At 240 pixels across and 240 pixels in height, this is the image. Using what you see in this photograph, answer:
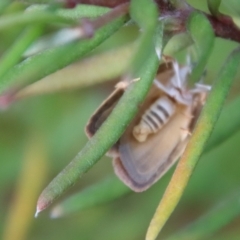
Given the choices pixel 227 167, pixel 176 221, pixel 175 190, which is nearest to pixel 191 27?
pixel 175 190

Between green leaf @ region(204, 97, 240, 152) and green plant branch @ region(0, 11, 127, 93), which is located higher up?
green plant branch @ region(0, 11, 127, 93)

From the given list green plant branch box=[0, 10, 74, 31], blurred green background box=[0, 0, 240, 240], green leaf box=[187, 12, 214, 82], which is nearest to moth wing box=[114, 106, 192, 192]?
green leaf box=[187, 12, 214, 82]

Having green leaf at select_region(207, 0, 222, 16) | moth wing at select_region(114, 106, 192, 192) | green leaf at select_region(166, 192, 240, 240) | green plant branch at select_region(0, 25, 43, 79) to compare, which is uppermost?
green plant branch at select_region(0, 25, 43, 79)

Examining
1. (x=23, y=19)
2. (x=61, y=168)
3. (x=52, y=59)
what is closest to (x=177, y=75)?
(x=52, y=59)

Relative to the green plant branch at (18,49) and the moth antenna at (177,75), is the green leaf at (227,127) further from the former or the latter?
the green plant branch at (18,49)

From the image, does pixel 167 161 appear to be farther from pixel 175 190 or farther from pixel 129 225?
pixel 129 225

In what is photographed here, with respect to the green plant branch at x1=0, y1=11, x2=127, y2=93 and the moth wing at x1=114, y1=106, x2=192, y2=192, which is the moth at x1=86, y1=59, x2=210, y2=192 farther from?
the green plant branch at x1=0, y1=11, x2=127, y2=93
